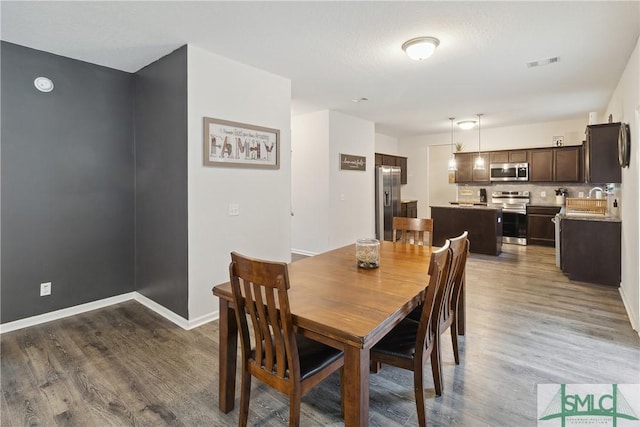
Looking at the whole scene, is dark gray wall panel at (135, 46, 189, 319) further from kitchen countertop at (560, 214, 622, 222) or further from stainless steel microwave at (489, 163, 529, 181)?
A: stainless steel microwave at (489, 163, 529, 181)

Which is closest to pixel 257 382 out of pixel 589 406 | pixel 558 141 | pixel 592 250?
pixel 589 406

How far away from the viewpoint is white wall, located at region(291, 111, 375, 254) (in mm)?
5578

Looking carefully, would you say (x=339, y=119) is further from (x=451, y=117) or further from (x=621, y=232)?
(x=621, y=232)

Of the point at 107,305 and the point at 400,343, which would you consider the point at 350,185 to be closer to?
the point at 107,305

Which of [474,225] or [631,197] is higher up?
[631,197]

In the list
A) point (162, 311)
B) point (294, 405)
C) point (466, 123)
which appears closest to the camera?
point (294, 405)

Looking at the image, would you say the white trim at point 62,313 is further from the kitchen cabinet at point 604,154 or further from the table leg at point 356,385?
the kitchen cabinet at point 604,154

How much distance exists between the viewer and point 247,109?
344 cm

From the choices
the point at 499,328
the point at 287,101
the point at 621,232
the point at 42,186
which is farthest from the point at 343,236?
the point at 42,186

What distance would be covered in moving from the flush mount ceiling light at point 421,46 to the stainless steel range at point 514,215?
16.2 feet

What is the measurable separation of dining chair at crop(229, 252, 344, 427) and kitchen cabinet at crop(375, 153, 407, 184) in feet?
20.1

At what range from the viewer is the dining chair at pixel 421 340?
5.22 feet

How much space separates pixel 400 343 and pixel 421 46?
2423mm

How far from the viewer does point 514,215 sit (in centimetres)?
677
